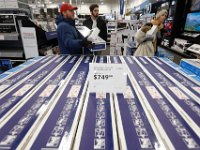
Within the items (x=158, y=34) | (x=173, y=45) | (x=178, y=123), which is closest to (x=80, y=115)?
(x=178, y=123)

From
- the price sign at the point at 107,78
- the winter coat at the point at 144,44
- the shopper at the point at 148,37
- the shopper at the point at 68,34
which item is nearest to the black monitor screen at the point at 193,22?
the shopper at the point at 148,37

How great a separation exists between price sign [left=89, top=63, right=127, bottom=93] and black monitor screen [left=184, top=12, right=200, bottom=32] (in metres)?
3.38

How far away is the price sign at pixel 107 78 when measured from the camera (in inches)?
34.8

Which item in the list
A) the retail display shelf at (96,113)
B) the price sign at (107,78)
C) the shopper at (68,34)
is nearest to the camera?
the retail display shelf at (96,113)

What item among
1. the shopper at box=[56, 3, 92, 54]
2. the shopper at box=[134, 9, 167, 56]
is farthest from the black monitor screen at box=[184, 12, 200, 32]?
the shopper at box=[56, 3, 92, 54]

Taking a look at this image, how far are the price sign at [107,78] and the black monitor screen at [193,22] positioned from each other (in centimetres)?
338

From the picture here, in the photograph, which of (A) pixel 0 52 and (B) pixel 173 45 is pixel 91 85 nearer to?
(A) pixel 0 52

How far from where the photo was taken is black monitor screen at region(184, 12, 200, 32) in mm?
3422

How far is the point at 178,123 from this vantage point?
0.66 m

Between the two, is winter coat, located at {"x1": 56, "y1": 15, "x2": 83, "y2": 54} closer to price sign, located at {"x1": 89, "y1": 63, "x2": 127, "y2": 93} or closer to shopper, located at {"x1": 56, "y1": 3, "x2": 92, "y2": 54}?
shopper, located at {"x1": 56, "y1": 3, "x2": 92, "y2": 54}

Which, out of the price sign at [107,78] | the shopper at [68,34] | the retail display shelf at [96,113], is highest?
the shopper at [68,34]

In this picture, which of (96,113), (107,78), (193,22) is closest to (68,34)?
(107,78)

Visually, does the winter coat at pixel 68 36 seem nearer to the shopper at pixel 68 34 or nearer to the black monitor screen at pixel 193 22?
the shopper at pixel 68 34

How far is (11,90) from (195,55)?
132 inches
